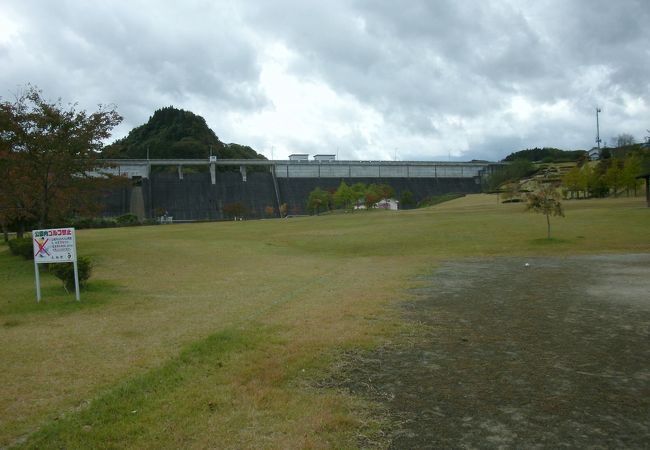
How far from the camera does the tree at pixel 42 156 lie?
21.5 m

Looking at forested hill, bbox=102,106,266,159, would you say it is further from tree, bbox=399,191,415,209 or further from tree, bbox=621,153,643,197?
tree, bbox=621,153,643,197

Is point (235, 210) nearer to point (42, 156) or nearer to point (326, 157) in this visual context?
point (326, 157)

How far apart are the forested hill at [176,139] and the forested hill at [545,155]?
269ft

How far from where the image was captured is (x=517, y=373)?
623cm

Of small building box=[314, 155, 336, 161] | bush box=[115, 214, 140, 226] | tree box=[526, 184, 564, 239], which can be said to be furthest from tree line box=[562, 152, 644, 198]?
bush box=[115, 214, 140, 226]

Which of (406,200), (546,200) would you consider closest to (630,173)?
(546,200)

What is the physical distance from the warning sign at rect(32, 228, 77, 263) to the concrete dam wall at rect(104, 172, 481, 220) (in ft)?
256

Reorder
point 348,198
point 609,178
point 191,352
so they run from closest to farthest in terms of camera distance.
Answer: point 191,352, point 609,178, point 348,198

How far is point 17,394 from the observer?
5688mm

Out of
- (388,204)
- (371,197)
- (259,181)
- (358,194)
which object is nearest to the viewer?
(371,197)

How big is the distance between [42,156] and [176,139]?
12234cm

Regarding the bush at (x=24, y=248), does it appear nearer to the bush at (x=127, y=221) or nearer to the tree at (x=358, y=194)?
the bush at (x=127, y=221)

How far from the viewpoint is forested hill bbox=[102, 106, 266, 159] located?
431 feet

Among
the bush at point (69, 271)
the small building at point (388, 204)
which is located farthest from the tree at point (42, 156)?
the small building at point (388, 204)
